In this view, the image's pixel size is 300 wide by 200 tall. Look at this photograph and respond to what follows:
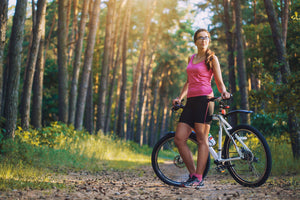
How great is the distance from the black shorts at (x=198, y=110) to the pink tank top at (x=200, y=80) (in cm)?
8

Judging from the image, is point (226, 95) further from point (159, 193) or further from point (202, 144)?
point (159, 193)

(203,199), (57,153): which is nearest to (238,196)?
(203,199)

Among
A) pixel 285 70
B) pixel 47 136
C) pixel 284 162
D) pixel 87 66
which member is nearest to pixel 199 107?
pixel 284 162

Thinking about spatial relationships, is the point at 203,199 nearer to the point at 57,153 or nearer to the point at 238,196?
the point at 238,196

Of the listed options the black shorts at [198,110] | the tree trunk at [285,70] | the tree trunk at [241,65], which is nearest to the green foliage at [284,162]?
the tree trunk at [285,70]

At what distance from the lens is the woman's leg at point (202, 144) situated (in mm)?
5188

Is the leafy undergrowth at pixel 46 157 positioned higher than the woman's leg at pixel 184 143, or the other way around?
the woman's leg at pixel 184 143

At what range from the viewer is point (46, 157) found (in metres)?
9.12

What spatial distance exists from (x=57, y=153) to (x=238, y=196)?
650cm

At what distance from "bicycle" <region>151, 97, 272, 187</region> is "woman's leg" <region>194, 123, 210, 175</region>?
181 mm

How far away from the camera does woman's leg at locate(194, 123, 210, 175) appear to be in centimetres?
519

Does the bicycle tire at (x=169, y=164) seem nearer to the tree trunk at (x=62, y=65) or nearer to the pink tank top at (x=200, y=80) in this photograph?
the pink tank top at (x=200, y=80)

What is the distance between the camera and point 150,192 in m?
5.18

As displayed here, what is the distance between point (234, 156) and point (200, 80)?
1332 mm
